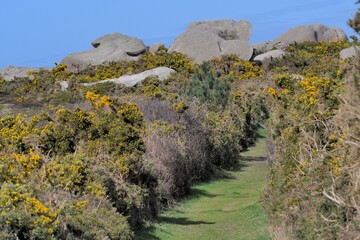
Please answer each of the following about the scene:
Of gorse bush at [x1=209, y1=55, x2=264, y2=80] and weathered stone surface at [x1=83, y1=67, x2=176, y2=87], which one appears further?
gorse bush at [x1=209, y1=55, x2=264, y2=80]

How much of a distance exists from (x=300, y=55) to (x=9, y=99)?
104 feet

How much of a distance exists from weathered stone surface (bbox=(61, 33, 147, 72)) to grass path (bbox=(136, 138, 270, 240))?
134 ft

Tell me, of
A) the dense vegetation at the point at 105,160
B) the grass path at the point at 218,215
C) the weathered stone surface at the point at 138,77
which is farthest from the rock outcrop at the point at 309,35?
the grass path at the point at 218,215

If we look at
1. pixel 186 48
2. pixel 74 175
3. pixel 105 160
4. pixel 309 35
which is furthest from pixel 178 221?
pixel 309 35

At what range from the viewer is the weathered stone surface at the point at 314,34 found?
83.5 m

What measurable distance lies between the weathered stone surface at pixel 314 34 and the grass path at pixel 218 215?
5675 cm

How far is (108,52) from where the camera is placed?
71.6m

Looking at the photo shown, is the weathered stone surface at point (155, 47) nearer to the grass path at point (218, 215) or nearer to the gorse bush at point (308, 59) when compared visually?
the gorse bush at point (308, 59)

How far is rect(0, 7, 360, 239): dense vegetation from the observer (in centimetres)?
1048

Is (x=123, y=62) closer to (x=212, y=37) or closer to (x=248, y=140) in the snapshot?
(x=212, y=37)

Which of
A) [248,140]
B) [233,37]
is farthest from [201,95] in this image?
[233,37]

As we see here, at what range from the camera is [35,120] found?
1803 centimetres

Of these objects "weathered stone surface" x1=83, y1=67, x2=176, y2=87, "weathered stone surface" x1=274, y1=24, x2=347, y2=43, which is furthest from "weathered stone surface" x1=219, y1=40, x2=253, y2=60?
"weathered stone surface" x1=274, y1=24, x2=347, y2=43

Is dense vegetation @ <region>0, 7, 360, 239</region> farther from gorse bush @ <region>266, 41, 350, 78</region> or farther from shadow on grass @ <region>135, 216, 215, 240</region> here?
gorse bush @ <region>266, 41, 350, 78</region>
